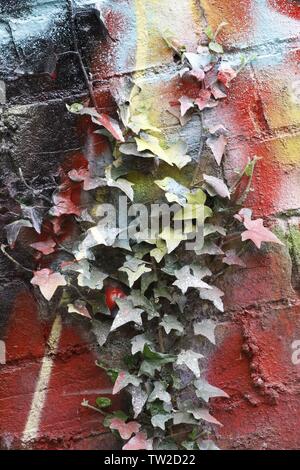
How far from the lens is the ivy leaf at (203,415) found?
1.64 m

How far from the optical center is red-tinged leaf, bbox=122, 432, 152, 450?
1.61 metres

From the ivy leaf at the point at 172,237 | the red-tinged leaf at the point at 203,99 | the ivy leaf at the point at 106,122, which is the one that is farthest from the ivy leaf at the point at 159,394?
the red-tinged leaf at the point at 203,99

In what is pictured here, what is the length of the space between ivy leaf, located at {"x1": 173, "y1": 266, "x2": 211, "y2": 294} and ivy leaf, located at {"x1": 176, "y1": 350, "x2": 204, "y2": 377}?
0.55 ft

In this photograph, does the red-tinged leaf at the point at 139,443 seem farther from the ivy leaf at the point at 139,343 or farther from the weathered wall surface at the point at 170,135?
the ivy leaf at the point at 139,343

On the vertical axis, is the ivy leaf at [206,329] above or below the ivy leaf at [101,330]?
above

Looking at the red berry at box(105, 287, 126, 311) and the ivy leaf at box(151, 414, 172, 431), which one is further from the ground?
the red berry at box(105, 287, 126, 311)

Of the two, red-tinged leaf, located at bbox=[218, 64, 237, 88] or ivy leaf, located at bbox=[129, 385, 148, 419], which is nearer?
ivy leaf, located at bbox=[129, 385, 148, 419]

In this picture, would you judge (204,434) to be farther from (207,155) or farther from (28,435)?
(207,155)

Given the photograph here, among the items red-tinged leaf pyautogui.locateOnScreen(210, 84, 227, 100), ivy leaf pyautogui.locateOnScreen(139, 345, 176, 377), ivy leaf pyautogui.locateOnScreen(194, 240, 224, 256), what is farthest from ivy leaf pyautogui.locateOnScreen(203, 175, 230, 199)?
ivy leaf pyautogui.locateOnScreen(139, 345, 176, 377)

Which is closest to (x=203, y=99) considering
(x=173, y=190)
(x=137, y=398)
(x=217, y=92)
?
(x=217, y=92)

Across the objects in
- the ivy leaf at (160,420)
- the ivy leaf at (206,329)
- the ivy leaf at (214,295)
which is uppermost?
the ivy leaf at (214,295)

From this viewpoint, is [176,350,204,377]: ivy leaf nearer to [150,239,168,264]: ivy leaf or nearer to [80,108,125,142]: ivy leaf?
[150,239,168,264]: ivy leaf

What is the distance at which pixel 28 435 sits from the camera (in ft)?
5.59

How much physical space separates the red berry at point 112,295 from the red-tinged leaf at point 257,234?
0.37 m
